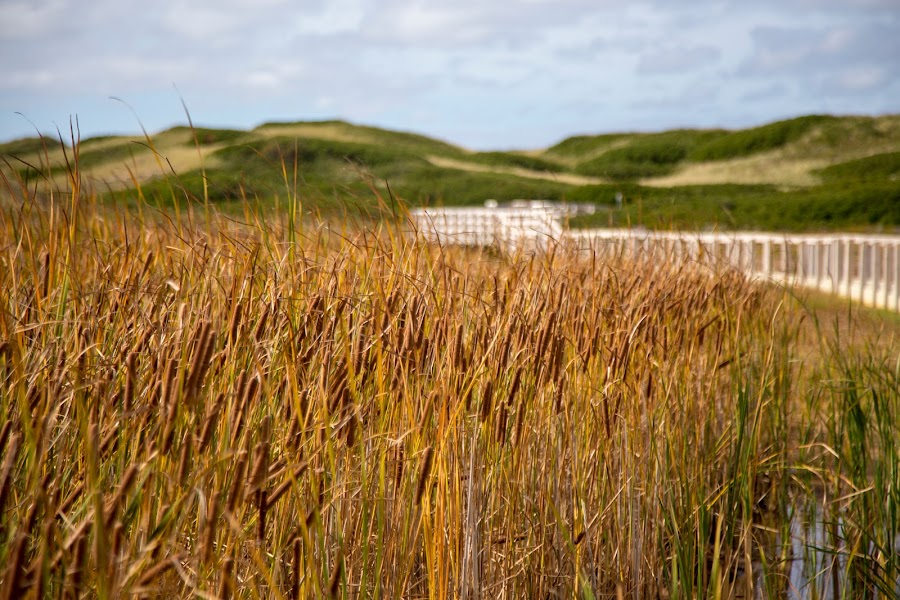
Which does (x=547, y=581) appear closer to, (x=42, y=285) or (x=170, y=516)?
(x=170, y=516)

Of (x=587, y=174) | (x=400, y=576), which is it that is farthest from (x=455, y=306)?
(x=587, y=174)

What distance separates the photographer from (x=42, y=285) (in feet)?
6.18

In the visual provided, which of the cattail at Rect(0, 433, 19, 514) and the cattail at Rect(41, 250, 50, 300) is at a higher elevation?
the cattail at Rect(41, 250, 50, 300)

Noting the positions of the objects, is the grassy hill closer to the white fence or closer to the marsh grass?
the white fence

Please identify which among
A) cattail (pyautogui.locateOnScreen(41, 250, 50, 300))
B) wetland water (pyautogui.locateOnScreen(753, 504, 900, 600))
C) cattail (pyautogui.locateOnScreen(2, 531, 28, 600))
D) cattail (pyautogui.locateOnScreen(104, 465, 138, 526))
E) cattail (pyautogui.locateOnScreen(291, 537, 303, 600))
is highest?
cattail (pyautogui.locateOnScreen(41, 250, 50, 300))

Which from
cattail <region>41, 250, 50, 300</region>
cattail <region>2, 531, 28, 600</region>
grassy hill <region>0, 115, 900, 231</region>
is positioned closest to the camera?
cattail <region>2, 531, 28, 600</region>

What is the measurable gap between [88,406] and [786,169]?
40.2m

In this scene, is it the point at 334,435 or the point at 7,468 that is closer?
the point at 7,468

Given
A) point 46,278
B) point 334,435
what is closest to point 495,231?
point 46,278

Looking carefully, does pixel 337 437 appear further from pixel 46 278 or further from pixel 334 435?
pixel 46 278

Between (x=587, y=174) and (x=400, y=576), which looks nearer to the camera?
(x=400, y=576)

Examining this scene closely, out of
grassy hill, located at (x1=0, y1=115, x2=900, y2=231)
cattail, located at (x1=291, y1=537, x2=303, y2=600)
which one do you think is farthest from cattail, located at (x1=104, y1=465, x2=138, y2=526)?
grassy hill, located at (x1=0, y1=115, x2=900, y2=231)

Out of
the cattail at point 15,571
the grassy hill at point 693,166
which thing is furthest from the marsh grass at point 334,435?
the grassy hill at point 693,166

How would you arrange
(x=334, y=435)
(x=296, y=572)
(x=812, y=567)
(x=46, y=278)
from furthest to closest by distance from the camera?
1. (x=812, y=567)
2. (x=46, y=278)
3. (x=334, y=435)
4. (x=296, y=572)
